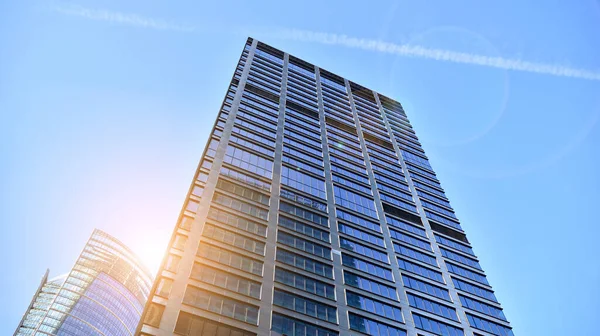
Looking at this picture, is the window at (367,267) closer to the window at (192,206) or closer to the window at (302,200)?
the window at (302,200)

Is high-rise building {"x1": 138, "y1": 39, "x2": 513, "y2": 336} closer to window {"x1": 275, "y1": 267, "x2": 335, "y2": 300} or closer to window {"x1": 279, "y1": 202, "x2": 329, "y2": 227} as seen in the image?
window {"x1": 275, "y1": 267, "x2": 335, "y2": 300}

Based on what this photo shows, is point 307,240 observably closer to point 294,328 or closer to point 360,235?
point 360,235

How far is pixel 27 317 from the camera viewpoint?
12638 cm

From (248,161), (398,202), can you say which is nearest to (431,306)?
(398,202)

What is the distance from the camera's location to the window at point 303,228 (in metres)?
47.8

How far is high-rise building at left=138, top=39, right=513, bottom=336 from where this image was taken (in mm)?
36812

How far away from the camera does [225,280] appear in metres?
38.1

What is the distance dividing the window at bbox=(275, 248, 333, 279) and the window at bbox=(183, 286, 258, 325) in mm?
7547

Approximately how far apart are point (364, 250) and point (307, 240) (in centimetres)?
810

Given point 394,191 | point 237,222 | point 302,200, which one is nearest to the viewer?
point 237,222

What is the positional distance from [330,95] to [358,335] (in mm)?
61035

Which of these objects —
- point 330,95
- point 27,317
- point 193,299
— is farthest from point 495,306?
point 27,317

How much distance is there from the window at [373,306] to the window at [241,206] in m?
12.5

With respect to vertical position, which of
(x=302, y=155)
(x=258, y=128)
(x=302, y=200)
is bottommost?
(x=302, y=200)
